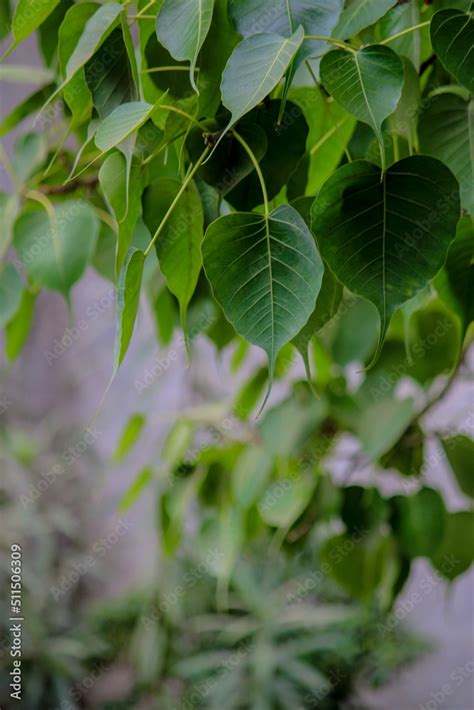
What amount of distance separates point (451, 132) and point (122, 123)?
0.14 meters

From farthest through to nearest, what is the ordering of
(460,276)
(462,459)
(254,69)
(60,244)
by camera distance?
(462,459)
(60,244)
(460,276)
(254,69)

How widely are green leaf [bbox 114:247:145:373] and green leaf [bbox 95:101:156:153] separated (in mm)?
37

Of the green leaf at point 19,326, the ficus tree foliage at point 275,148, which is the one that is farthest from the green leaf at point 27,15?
the green leaf at point 19,326

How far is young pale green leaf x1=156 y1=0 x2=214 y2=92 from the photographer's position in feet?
0.84

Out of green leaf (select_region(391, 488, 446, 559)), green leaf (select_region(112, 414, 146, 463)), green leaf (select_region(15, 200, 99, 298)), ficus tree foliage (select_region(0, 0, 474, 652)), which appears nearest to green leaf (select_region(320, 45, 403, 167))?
ficus tree foliage (select_region(0, 0, 474, 652))

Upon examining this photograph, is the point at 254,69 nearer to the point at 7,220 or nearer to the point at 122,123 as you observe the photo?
the point at 122,123

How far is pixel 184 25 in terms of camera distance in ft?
0.85

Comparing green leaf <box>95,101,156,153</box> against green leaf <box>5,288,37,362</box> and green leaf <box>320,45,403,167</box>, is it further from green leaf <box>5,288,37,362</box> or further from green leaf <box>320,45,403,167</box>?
green leaf <box>5,288,37,362</box>

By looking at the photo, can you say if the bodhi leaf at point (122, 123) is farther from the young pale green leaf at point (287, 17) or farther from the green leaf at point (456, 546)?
the green leaf at point (456, 546)

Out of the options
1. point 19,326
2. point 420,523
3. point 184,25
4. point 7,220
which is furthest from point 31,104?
point 420,523

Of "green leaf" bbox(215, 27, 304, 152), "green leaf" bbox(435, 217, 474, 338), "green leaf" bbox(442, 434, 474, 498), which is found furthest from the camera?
"green leaf" bbox(442, 434, 474, 498)

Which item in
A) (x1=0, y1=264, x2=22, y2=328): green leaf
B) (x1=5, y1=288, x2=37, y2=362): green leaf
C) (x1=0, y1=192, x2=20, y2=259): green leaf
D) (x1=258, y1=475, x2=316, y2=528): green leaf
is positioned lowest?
(x1=258, y1=475, x2=316, y2=528): green leaf

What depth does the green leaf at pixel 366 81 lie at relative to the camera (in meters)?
0.25

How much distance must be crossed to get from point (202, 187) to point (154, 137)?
27 mm
